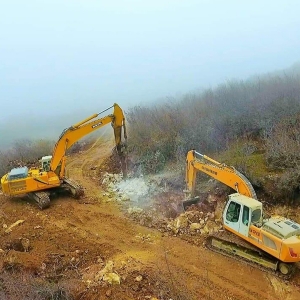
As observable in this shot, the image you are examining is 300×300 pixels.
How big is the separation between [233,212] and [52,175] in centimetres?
766

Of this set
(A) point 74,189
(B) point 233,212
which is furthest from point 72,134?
(B) point 233,212

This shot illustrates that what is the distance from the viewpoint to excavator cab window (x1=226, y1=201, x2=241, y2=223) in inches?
418

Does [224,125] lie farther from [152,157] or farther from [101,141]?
[101,141]

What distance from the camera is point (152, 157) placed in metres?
17.0

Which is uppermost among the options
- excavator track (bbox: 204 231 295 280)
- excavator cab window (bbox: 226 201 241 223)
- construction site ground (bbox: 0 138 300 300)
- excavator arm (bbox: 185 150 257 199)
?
excavator arm (bbox: 185 150 257 199)

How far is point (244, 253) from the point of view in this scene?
1047 cm

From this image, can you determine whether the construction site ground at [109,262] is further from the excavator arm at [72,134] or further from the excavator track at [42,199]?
the excavator arm at [72,134]

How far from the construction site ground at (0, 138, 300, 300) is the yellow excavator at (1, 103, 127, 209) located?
0.57m

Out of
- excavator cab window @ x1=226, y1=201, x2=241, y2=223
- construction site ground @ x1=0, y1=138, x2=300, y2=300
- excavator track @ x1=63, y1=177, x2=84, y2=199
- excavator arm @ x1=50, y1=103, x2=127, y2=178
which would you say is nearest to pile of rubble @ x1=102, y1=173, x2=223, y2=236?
construction site ground @ x1=0, y1=138, x2=300, y2=300

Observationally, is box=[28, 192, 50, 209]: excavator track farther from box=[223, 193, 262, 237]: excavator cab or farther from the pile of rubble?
box=[223, 193, 262, 237]: excavator cab

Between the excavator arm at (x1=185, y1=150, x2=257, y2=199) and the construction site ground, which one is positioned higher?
the excavator arm at (x1=185, y1=150, x2=257, y2=199)

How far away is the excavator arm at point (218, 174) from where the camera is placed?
36.6ft

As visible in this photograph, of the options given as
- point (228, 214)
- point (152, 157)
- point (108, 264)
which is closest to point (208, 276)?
point (228, 214)

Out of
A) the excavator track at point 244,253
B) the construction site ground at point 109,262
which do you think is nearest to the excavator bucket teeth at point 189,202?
the construction site ground at point 109,262
